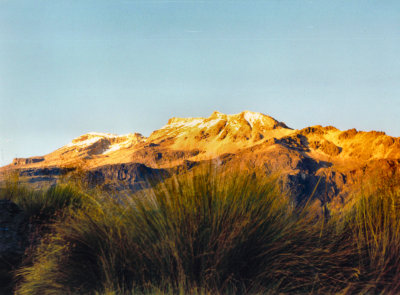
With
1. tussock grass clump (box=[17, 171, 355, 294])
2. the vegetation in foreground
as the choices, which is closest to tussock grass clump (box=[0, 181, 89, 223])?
the vegetation in foreground

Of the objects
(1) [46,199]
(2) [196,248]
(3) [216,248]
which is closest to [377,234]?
(3) [216,248]

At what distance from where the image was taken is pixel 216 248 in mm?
3689

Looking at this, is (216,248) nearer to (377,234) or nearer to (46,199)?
(377,234)

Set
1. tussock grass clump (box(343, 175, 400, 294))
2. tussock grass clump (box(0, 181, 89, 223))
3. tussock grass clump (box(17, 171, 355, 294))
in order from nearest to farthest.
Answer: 1. tussock grass clump (box(17, 171, 355, 294))
2. tussock grass clump (box(343, 175, 400, 294))
3. tussock grass clump (box(0, 181, 89, 223))

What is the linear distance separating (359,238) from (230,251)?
1653 millimetres

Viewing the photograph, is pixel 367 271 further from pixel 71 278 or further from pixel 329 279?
pixel 71 278

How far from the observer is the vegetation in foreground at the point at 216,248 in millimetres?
3607

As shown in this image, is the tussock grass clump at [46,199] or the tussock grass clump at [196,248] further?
the tussock grass clump at [46,199]

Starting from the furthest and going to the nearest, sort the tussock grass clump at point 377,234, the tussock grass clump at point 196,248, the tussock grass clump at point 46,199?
the tussock grass clump at point 46,199 < the tussock grass clump at point 377,234 < the tussock grass clump at point 196,248

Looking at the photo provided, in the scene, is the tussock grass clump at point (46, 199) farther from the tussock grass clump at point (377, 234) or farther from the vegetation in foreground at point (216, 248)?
the tussock grass clump at point (377, 234)

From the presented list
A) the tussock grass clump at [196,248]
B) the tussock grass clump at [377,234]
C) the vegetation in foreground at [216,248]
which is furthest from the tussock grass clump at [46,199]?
the tussock grass clump at [377,234]

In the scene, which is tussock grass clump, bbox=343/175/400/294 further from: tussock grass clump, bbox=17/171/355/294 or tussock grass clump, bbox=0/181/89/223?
tussock grass clump, bbox=0/181/89/223

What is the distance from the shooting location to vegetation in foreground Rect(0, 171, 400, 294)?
11.8ft

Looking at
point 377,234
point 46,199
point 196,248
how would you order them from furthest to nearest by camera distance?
point 46,199 → point 377,234 → point 196,248
